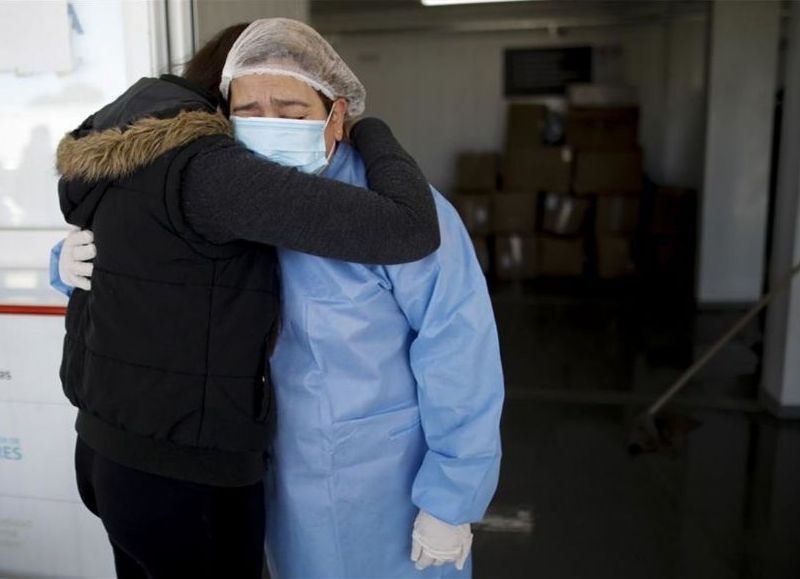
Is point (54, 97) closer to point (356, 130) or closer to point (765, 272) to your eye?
point (356, 130)

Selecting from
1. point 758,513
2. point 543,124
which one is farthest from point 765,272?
point 758,513

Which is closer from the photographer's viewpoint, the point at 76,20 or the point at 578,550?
the point at 76,20

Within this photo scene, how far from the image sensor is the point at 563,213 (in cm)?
741

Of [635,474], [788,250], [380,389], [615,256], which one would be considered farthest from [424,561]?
[615,256]

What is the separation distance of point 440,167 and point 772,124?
12.0ft

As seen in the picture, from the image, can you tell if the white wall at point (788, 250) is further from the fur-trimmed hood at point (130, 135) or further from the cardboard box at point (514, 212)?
the cardboard box at point (514, 212)

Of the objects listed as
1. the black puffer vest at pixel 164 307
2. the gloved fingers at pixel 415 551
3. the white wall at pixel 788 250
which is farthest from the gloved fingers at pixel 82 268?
the white wall at pixel 788 250

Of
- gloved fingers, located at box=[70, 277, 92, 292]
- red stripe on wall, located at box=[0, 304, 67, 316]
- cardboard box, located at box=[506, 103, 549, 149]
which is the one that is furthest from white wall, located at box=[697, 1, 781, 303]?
gloved fingers, located at box=[70, 277, 92, 292]

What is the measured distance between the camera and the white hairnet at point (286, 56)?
1229mm

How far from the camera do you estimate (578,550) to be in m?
2.52

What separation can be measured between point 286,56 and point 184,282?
0.41 meters

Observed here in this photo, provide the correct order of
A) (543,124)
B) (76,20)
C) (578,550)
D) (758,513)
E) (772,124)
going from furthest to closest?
(543,124)
(772,124)
(758,513)
(578,550)
(76,20)

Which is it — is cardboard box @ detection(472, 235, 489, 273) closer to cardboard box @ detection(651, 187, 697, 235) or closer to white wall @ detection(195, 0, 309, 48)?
cardboard box @ detection(651, 187, 697, 235)

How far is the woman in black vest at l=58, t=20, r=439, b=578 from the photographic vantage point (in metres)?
1.11
